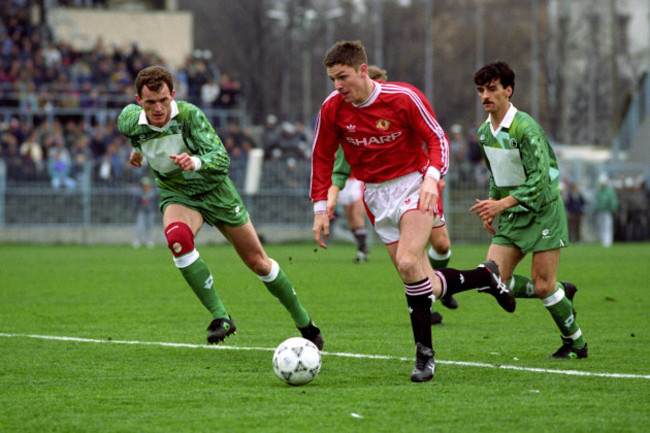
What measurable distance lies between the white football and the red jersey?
119 cm

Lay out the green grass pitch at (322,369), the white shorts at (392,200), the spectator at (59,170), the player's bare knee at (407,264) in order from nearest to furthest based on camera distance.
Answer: the green grass pitch at (322,369), the player's bare knee at (407,264), the white shorts at (392,200), the spectator at (59,170)

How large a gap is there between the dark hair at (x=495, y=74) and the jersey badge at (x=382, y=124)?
2.41 ft

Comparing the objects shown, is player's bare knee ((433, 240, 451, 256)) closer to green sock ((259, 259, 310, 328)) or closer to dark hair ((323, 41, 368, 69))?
green sock ((259, 259, 310, 328))

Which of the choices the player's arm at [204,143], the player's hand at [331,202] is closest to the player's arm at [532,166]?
the player's hand at [331,202]

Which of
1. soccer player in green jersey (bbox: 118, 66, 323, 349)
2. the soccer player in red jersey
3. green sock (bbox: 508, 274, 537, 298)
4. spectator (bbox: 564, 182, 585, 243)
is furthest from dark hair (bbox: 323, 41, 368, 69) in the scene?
spectator (bbox: 564, 182, 585, 243)

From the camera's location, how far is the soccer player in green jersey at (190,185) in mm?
7340

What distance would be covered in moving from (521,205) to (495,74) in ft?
2.96

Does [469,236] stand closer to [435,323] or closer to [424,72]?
[435,323]

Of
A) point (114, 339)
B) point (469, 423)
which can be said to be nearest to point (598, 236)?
point (114, 339)

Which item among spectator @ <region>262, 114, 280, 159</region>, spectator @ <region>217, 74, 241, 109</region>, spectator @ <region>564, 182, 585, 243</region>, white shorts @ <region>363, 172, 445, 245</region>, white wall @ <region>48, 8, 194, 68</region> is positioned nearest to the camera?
white shorts @ <region>363, 172, 445, 245</region>

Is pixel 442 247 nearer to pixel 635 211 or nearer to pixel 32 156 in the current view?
pixel 32 156

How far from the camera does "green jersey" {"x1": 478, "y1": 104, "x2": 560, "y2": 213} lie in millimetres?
6758

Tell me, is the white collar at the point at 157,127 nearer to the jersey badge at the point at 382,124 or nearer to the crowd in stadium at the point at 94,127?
the jersey badge at the point at 382,124

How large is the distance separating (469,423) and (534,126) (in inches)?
104
